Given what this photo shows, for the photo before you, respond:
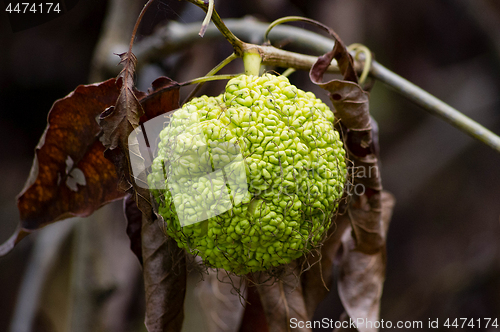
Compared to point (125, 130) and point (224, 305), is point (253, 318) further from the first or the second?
point (125, 130)

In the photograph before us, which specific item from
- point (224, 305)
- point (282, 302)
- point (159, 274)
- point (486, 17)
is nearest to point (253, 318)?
point (224, 305)

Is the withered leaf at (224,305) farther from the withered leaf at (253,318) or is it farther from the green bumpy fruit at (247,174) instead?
the green bumpy fruit at (247,174)

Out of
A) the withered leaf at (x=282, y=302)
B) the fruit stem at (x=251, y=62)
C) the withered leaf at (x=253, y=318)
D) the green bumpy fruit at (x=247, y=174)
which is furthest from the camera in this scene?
the withered leaf at (x=253, y=318)

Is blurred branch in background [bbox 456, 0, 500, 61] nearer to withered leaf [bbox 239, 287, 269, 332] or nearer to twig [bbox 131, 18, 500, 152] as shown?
twig [bbox 131, 18, 500, 152]

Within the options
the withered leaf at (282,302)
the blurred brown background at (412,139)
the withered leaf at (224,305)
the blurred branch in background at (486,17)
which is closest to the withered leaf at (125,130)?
the withered leaf at (282,302)

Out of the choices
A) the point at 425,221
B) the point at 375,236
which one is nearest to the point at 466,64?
the point at 425,221
